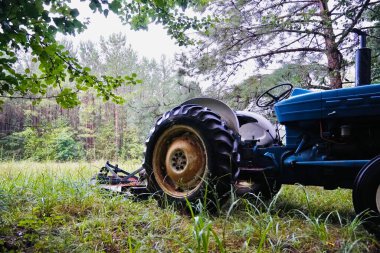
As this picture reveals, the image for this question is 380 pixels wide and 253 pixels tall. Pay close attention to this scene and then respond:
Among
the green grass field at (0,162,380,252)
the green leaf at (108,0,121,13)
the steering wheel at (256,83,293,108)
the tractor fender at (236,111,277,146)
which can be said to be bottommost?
the green grass field at (0,162,380,252)

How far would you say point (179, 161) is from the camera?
2576 millimetres

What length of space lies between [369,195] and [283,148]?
99 cm

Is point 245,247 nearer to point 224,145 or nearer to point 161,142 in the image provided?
point 224,145

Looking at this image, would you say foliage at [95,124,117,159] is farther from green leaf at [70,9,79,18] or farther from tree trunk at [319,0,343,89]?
green leaf at [70,9,79,18]

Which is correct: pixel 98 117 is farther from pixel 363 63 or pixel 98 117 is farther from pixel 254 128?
pixel 363 63

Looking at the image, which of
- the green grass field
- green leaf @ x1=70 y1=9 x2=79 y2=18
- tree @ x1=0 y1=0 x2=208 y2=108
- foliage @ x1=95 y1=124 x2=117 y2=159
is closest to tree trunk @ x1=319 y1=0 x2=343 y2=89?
the green grass field

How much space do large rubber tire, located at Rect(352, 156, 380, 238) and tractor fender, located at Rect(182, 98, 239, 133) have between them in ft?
3.84

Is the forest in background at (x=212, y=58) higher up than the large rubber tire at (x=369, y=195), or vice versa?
the forest in background at (x=212, y=58)

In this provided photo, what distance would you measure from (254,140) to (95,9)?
1.90 meters

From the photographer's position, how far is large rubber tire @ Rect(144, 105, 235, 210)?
2.31m

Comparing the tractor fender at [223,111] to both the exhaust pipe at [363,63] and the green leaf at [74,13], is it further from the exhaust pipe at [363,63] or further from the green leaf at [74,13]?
the green leaf at [74,13]

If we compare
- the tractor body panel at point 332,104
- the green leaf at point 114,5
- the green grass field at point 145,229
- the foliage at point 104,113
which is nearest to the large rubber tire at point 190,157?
the green grass field at point 145,229

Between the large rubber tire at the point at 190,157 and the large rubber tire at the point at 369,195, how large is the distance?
34.6 inches

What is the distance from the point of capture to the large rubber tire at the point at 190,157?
2.31 m
